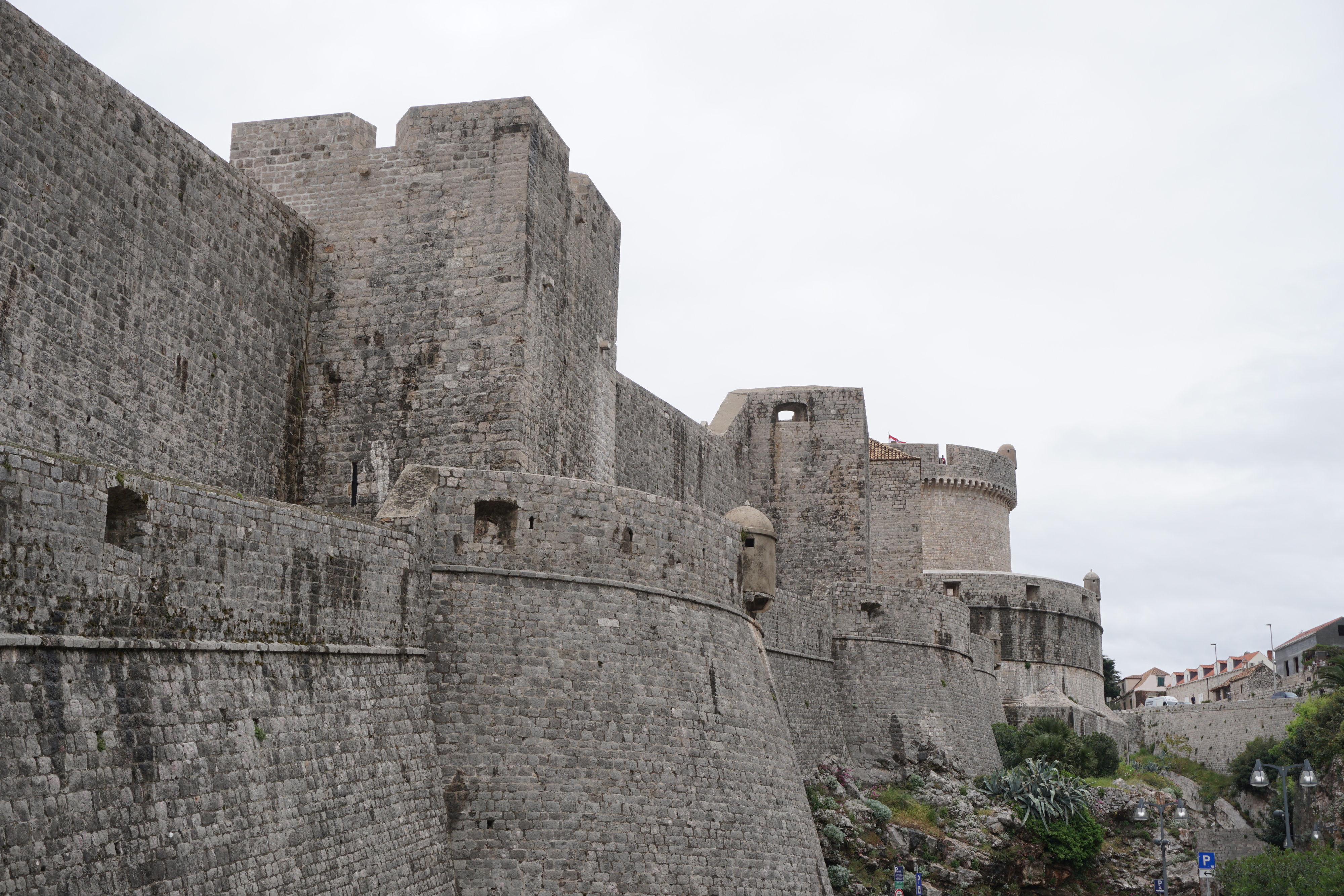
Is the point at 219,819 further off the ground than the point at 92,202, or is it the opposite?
the point at 92,202

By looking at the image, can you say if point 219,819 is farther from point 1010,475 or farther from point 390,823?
point 1010,475

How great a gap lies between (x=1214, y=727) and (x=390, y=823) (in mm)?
40370

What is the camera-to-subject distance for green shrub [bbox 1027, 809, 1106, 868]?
28297 mm

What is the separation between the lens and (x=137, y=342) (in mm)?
15375

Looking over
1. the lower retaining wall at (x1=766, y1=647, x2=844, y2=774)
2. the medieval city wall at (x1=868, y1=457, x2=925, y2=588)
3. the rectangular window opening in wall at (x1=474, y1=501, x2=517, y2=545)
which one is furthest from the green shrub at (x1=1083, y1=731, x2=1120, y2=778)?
the rectangular window opening in wall at (x1=474, y1=501, x2=517, y2=545)

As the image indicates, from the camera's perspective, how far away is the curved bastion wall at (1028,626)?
133 feet

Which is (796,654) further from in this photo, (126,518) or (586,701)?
(126,518)

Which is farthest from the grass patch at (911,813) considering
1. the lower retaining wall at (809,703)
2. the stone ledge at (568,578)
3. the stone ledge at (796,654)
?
the stone ledge at (568,578)

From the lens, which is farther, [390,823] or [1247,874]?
[1247,874]

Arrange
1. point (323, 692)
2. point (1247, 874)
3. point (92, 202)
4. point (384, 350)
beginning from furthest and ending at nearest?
point (1247, 874) < point (384, 350) < point (92, 202) < point (323, 692)

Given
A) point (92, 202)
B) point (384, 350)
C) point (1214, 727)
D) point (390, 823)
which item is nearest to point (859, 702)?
point (384, 350)

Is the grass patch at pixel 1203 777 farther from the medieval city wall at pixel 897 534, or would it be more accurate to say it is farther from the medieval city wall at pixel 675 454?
the medieval city wall at pixel 675 454

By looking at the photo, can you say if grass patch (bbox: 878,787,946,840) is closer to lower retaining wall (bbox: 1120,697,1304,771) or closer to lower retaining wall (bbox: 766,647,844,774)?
lower retaining wall (bbox: 766,647,844,774)

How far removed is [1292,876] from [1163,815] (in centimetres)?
393
